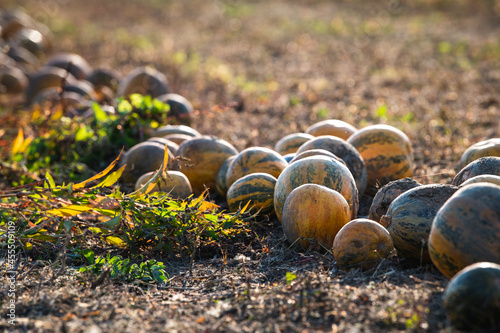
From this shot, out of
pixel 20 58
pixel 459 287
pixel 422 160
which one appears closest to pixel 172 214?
pixel 459 287

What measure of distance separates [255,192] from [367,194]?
1269 mm

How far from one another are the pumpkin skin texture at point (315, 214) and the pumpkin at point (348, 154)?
855mm

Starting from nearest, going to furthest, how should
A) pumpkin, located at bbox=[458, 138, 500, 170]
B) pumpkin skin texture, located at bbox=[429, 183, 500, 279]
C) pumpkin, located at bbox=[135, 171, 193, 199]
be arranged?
pumpkin skin texture, located at bbox=[429, 183, 500, 279], pumpkin, located at bbox=[458, 138, 500, 170], pumpkin, located at bbox=[135, 171, 193, 199]

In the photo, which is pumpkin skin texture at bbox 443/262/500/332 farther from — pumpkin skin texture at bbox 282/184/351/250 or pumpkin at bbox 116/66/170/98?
pumpkin at bbox 116/66/170/98

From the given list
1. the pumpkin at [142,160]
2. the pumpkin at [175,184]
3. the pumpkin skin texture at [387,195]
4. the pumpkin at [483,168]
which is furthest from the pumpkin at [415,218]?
the pumpkin at [142,160]

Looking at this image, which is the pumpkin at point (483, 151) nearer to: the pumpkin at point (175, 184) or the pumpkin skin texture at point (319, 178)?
the pumpkin skin texture at point (319, 178)

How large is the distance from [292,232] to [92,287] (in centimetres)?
144

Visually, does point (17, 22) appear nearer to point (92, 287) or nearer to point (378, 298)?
point (92, 287)

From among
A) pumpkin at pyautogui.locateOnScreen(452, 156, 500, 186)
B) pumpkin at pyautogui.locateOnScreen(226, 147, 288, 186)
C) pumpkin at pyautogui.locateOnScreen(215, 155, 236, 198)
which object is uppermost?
pumpkin at pyautogui.locateOnScreen(452, 156, 500, 186)

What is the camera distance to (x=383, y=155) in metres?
4.98

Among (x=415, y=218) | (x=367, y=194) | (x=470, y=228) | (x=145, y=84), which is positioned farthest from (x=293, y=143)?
(x=145, y=84)

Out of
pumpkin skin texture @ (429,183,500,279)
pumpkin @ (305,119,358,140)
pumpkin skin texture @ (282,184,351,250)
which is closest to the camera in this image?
pumpkin skin texture @ (429,183,500,279)

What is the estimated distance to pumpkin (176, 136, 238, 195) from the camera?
204 inches

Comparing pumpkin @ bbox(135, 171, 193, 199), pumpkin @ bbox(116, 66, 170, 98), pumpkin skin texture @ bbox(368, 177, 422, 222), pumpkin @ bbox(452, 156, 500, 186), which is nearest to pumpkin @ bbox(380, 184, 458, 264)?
pumpkin skin texture @ bbox(368, 177, 422, 222)
